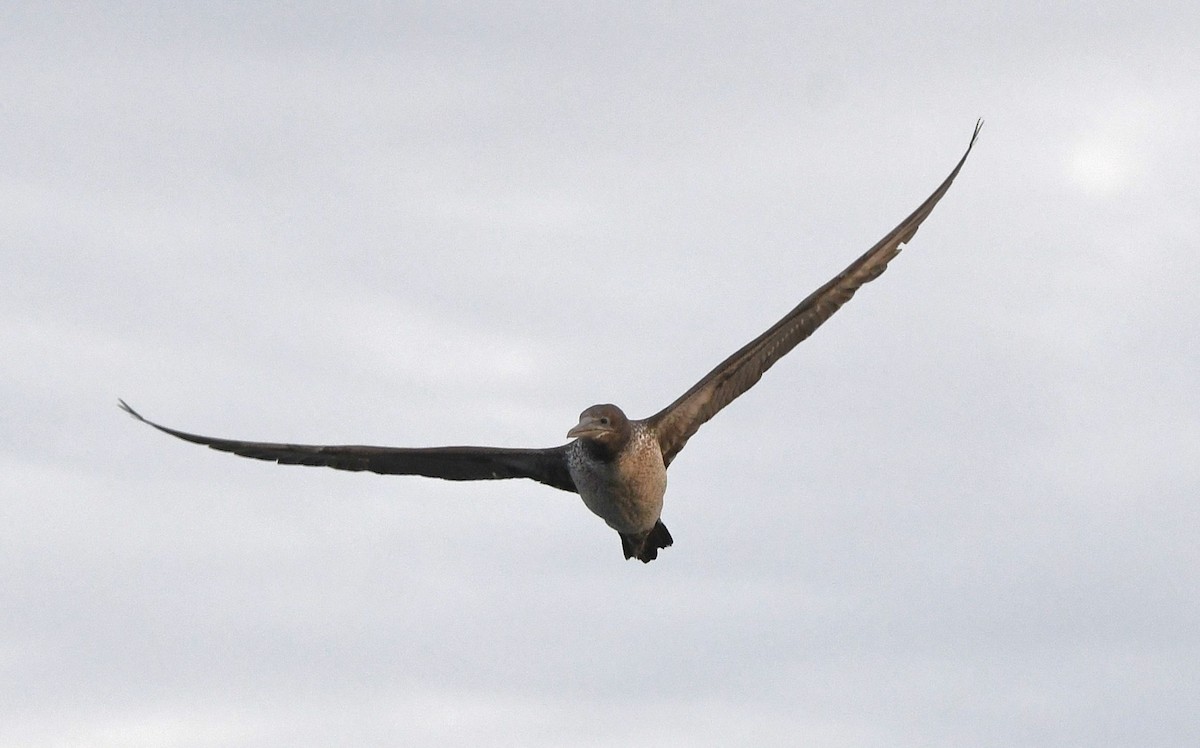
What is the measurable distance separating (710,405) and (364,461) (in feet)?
11.6

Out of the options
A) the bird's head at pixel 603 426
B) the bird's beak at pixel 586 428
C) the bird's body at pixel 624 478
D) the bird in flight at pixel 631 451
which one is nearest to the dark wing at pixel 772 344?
the bird in flight at pixel 631 451

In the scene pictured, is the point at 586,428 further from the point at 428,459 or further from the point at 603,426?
the point at 428,459

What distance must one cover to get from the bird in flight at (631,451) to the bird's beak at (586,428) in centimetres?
15

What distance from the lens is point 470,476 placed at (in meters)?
17.2

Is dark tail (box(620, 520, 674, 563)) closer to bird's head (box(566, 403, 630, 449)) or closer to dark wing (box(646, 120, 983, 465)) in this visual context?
dark wing (box(646, 120, 983, 465))

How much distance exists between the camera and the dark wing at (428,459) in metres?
16.4

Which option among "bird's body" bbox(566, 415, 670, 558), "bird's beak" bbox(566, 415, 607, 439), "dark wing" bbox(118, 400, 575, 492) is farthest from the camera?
"dark wing" bbox(118, 400, 575, 492)

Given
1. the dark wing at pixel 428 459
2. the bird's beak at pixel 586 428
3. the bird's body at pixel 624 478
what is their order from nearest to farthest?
the bird's beak at pixel 586 428 < the bird's body at pixel 624 478 < the dark wing at pixel 428 459

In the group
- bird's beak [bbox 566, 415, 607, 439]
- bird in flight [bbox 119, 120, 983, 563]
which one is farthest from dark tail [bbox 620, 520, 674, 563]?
bird's beak [bbox 566, 415, 607, 439]

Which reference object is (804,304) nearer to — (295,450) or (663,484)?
(663,484)

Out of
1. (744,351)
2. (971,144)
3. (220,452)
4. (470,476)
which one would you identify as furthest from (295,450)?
(971,144)

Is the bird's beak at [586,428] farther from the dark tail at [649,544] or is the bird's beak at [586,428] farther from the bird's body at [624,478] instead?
the dark tail at [649,544]

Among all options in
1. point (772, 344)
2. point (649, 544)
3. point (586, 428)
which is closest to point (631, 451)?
point (586, 428)

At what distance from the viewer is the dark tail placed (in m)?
16.6
